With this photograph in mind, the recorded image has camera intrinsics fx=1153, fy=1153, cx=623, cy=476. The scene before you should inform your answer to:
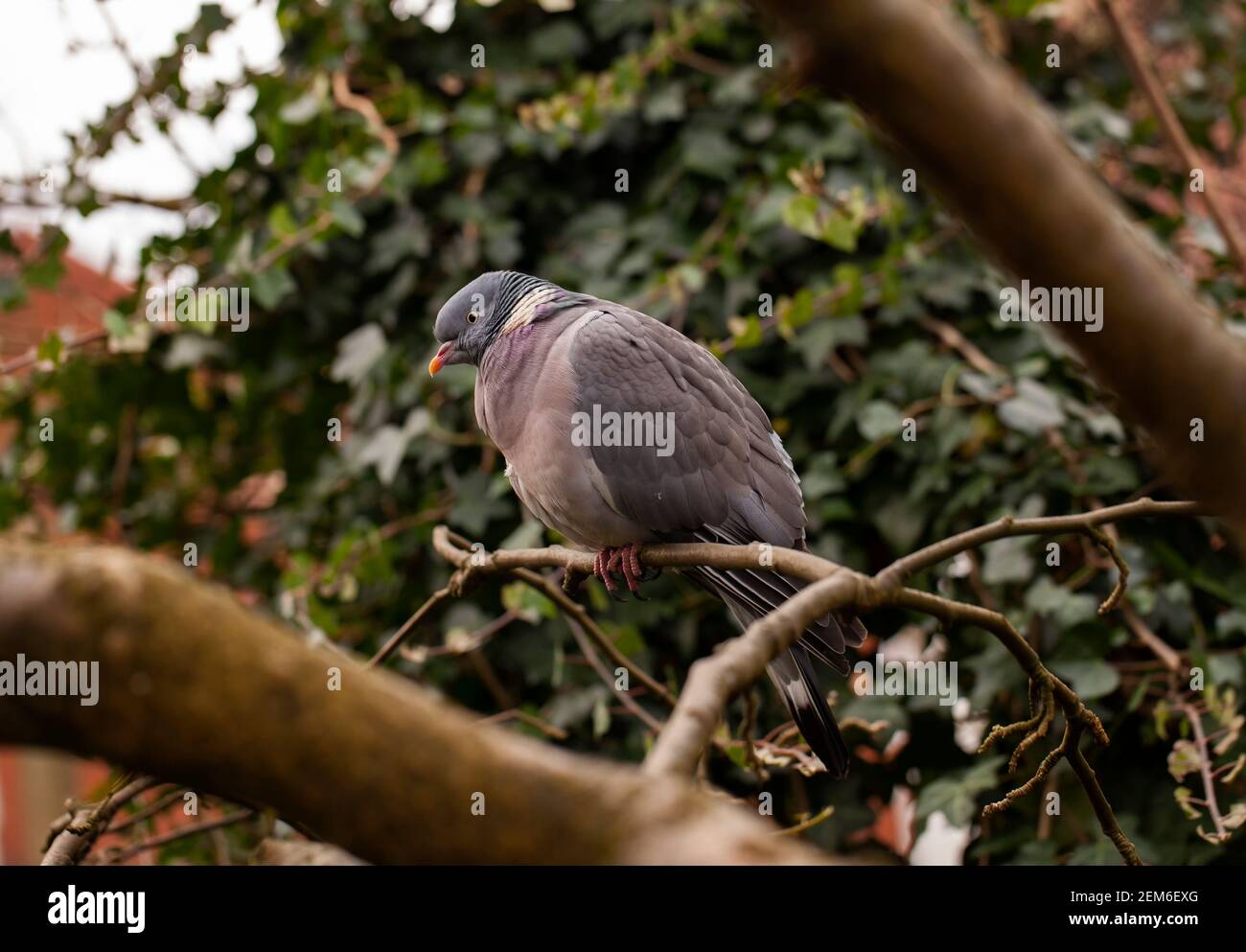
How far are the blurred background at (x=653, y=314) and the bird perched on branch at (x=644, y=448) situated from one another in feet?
1.49

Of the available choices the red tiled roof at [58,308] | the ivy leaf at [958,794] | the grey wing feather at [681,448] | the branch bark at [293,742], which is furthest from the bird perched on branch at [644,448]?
the red tiled roof at [58,308]

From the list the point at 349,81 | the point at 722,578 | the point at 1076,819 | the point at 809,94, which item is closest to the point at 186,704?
the point at 722,578

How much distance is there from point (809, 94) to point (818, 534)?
1.28 m

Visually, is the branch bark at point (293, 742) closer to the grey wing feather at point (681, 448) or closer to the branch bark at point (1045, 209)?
the branch bark at point (1045, 209)

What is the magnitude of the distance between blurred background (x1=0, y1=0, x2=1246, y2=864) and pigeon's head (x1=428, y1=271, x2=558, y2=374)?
60 centimetres

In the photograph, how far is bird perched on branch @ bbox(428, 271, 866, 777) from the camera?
6.86 ft

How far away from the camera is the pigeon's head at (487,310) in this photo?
225cm

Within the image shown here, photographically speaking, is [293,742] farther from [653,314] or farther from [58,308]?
[58,308]

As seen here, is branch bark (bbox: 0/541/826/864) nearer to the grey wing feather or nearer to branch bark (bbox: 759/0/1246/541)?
branch bark (bbox: 759/0/1246/541)

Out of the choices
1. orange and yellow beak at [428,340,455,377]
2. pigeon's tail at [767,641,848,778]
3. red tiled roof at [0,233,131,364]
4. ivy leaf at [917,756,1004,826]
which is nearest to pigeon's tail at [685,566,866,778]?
pigeon's tail at [767,641,848,778]

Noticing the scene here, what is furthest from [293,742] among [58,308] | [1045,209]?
[58,308]

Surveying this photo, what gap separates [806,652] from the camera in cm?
208

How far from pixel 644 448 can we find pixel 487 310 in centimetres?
45

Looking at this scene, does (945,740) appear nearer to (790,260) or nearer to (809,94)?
(790,260)
